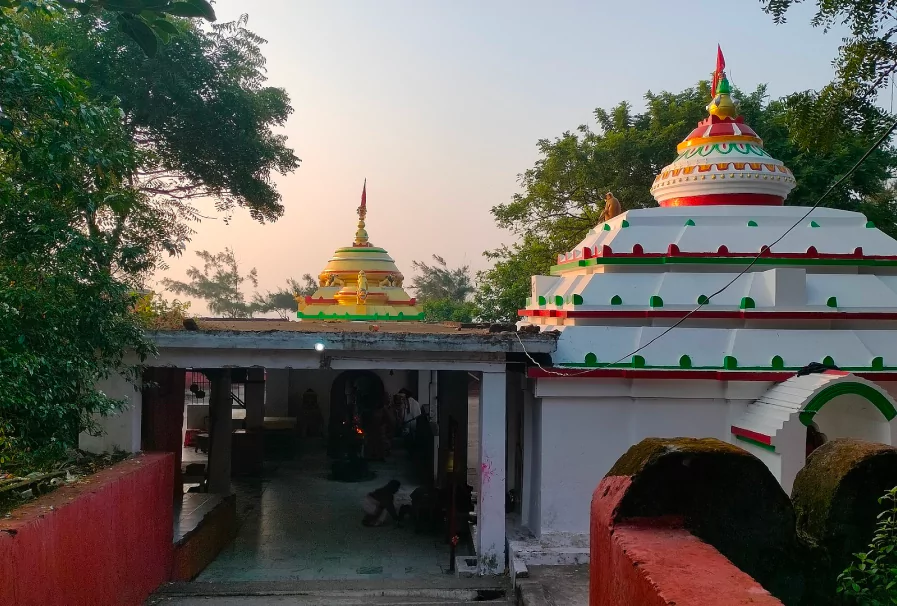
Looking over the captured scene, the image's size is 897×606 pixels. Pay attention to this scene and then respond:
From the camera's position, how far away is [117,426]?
7.39 meters

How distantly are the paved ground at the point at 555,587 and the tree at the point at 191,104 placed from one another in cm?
845

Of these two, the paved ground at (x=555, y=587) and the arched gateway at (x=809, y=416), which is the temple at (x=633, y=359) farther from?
the paved ground at (x=555, y=587)

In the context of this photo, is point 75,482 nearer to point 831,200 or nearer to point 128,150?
point 128,150

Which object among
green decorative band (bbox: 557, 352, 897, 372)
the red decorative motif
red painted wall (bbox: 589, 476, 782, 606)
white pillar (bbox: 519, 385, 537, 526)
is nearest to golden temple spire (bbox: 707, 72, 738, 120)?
the red decorative motif

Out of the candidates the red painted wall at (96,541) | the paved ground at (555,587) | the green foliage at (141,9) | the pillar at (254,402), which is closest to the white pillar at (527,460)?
the paved ground at (555,587)

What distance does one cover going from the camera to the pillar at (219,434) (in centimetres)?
1148

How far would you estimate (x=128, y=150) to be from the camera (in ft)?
21.7

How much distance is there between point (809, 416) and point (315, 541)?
621 centimetres

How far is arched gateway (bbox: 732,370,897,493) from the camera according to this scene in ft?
22.8

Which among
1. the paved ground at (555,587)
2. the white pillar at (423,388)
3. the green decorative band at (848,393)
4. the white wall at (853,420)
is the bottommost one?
the paved ground at (555,587)

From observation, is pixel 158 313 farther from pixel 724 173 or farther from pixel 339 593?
pixel 724 173

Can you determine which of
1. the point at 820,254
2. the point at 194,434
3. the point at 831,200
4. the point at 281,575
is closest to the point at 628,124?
the point at 831,200

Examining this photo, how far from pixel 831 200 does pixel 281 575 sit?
48.2 ft

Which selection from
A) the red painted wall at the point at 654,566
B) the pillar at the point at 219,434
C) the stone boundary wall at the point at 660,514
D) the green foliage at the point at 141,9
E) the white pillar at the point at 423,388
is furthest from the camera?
the white pillar at the point at 423,388
